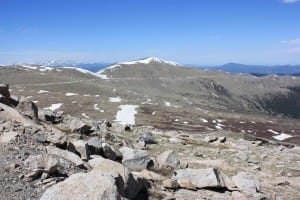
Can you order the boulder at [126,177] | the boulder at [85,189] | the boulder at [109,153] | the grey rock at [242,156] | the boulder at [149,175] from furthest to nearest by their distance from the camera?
the grey rock at [242,156], the boulder at [109,153], the boulder at [149,175], the boulder at [126,177], the boulder at [85,189]

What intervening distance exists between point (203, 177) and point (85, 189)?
8564 mm

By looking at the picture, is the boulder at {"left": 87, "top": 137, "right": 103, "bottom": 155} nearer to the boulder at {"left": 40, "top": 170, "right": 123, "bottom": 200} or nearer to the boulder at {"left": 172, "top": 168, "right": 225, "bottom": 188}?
the boulder at {"left": 172, "top": 168, "right": 225, "bottom": 188}

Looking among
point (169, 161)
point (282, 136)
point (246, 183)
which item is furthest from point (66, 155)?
point (282, 136)

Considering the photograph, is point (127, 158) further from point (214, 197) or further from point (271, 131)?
point (271, 131)

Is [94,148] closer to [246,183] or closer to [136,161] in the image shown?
[136,161]

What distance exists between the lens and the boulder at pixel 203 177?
19.1 metres

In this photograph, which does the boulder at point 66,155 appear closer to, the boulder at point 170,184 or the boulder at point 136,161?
the boulder at point 170,184

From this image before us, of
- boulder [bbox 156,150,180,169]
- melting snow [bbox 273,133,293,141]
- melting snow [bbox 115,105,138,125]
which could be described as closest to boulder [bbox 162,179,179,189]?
boulder [bbox 156,150,180,169]

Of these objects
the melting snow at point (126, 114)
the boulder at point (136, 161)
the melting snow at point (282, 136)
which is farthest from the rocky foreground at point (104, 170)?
the melting snow at point (282, 136)

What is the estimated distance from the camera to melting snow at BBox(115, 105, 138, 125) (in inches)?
5073

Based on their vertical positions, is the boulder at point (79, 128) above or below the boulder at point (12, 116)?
below

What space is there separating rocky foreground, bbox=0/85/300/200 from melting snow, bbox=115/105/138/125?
9480 centimetres

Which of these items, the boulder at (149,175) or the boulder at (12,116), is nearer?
the boulder at (149,175)

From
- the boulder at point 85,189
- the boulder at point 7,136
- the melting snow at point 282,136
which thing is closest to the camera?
the boulder at point 85,189
